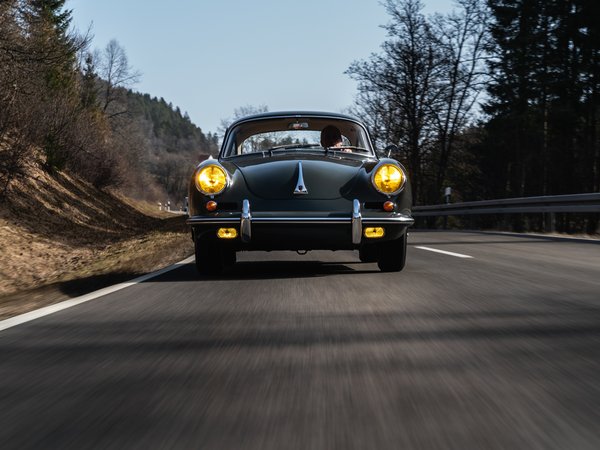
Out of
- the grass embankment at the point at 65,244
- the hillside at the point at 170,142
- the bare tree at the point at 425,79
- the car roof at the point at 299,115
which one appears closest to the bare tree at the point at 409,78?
the bare tree at the point at 425,79

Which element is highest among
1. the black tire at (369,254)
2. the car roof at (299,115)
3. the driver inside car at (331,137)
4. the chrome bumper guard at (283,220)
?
the car roof at (299,115)

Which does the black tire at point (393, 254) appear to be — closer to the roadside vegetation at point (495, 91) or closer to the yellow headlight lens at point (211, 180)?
the yellow headlight lens at point (211, 180)

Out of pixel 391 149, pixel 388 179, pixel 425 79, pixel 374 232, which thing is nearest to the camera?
pixel 374 232

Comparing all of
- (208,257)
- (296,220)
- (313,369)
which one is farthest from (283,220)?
(313,369)

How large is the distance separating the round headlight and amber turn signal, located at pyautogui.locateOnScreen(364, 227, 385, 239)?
33 centimetres

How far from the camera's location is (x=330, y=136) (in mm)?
7566

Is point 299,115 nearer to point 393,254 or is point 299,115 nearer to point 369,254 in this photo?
point 369,254

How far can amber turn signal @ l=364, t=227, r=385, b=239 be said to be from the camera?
19.5 feet

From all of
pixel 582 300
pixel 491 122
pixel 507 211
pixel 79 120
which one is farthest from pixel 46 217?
pixel 491 122

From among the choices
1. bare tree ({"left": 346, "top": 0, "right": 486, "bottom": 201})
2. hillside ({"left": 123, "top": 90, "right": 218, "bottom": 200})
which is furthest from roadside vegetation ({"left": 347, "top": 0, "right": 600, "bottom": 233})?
hillside ({"left": 123, "top": 90, "right": 218, "bottom": 200})

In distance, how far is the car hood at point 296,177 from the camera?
234 inches

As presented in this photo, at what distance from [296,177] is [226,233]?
2.54 feet

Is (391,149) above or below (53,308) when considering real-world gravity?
above

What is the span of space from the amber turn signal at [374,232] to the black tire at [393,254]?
342mm
